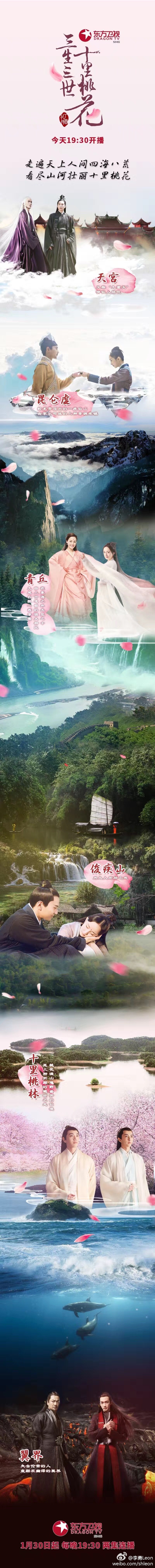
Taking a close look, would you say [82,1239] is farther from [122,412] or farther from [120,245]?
[120,245]

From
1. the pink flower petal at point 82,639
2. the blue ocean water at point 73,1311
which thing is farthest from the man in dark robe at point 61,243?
the blue ocean water at point 73,1311

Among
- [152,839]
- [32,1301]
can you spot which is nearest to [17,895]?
[152,839]

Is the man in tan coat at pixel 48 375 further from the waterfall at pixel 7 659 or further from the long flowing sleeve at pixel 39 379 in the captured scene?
the waterfall at pixel 7 659

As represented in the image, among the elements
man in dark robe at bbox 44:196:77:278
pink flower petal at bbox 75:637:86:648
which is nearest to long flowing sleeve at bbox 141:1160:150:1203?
pink flower petal at bbox 75:637:86:648

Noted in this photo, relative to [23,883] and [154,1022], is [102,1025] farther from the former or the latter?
[23,883]

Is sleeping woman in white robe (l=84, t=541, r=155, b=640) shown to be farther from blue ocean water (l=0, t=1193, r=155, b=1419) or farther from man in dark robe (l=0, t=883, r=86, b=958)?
blue ocean water (l=0, t=1193, r=155, b=1419)

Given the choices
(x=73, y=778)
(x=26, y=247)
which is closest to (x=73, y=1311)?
(x=73, y=778)

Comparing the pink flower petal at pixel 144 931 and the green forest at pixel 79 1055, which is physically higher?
the pink flower petal at pixel 144 931
